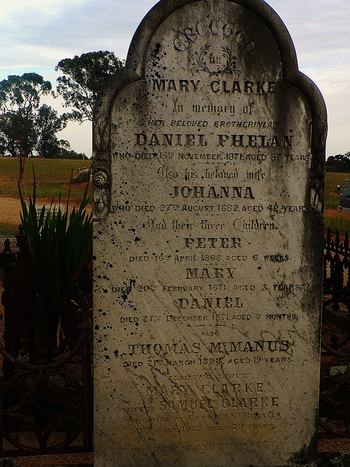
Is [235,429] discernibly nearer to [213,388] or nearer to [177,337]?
[213,388]

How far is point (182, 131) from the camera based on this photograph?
307 cm

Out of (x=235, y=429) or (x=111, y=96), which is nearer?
(x=111, y=96)

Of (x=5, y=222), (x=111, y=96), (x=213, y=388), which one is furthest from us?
(x=5, y=222)

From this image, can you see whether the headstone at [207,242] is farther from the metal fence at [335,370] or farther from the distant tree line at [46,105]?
the distant tree line at [46,105]

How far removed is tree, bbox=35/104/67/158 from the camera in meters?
56.8

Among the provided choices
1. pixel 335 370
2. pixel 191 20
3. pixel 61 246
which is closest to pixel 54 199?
pixel 61 246

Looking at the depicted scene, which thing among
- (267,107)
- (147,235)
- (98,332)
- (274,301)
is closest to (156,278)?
(147,235)

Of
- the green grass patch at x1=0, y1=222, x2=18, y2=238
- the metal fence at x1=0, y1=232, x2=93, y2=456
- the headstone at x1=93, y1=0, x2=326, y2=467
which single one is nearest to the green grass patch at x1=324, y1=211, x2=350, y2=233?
the green grass patch at x1=0, y1=222, x2=18, y2=238

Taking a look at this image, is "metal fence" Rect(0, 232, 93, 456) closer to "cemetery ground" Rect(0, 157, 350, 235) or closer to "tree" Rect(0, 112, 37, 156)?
"cemetery ground" Rect(0, 157, 350, 235)

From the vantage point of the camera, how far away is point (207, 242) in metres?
3.14

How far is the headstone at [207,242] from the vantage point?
9.99 feet

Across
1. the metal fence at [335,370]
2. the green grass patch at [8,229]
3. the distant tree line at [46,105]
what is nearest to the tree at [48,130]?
the distant tree line at [46,105]

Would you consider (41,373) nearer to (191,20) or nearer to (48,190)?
(191,20)

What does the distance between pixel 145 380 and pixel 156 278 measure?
590mm
